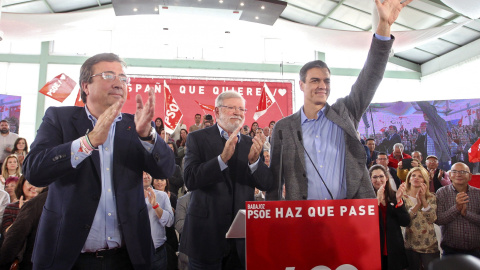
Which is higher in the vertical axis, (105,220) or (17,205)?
(105,220)

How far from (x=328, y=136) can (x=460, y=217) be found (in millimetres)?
3169

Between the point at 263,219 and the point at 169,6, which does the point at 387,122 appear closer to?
the point at 169,6

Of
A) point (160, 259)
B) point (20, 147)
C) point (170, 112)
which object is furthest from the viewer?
point (20, 147)

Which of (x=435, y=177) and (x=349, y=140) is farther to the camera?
(x=435, y=177)

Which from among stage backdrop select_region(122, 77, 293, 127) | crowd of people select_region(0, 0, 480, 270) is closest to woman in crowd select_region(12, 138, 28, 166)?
stage backdrop select_region(122, 77, 293, 127)

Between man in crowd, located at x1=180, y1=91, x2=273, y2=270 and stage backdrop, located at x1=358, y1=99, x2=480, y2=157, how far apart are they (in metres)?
8.60

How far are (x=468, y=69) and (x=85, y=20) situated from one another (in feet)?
36.8

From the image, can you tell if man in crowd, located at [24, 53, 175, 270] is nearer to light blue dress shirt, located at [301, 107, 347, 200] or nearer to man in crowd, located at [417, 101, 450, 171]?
light blue dress shirt, located at [301, 107, 347, 200]

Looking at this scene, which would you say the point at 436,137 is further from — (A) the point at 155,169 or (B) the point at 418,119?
(A) the point at 155,169

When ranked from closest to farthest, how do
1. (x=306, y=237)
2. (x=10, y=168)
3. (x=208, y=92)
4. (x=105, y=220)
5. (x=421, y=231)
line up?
(x=306, y=237) → (x=105, y=220) → (x=421, y=231) → (x=10, y=168) → (x=208, y=92)

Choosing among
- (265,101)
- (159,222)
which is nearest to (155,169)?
(159,222)

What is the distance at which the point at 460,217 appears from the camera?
14.3 ft

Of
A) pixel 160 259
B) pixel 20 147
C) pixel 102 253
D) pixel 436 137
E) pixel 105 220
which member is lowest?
pixel 160 259

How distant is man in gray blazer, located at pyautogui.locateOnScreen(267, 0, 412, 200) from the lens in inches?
78.0
